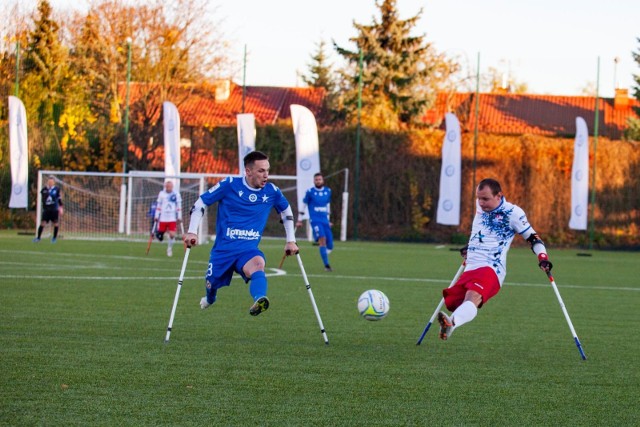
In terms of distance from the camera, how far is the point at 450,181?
29.6m

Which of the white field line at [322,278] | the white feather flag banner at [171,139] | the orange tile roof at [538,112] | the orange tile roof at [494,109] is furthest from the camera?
the orange tile roof at [538,112]

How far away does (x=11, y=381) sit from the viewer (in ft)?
21.8

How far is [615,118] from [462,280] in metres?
47.6

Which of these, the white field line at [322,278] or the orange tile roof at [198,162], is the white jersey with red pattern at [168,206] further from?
the orange tile roof at [198,162]

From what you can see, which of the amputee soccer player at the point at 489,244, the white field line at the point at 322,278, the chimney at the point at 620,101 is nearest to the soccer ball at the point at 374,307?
the amputee soccer player at the point at 489,244

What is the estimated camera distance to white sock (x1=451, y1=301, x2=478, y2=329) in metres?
8.32

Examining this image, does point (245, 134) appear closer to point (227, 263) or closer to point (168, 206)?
point (168, 206)

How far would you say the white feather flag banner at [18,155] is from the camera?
102ft

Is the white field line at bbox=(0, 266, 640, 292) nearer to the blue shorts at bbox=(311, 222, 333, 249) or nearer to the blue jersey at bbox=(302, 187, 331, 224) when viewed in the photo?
the blue shorts at bbox=(311, 222, 333, 249)

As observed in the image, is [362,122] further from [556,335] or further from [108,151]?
[556,335]

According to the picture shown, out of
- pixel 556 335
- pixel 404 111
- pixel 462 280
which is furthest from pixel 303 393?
pixel 404 111

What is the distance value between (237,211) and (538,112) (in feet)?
153

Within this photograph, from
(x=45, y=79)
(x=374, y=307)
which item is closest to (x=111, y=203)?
(x=45, y=79)

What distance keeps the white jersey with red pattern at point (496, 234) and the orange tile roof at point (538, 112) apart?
4033 cm
